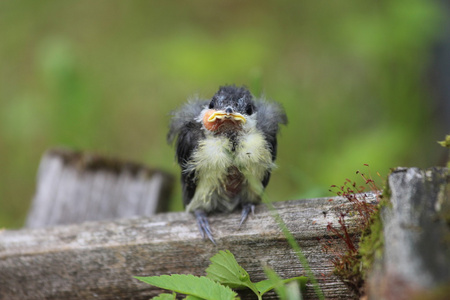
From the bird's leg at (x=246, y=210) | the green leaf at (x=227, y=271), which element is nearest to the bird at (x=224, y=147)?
the bird's leg at (x=246, y=210)

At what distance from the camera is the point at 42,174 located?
10.4ft

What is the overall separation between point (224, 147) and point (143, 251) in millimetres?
593

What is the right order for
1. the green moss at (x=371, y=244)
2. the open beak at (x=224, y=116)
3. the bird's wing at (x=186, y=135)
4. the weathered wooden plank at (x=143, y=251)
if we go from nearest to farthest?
the green moss at (x=371, y=244)
the weathered wooden plank at (x=143, y=251)
the open beak at (x=224, y=116)
the bird's wing at (x=186, y=135)

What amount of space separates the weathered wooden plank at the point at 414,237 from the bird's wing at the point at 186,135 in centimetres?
134

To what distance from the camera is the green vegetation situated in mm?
1501

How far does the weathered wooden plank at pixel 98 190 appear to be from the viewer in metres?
3.09

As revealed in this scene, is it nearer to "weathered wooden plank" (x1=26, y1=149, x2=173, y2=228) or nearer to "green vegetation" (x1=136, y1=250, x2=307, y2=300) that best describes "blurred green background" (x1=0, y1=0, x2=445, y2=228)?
"weathered wooden plank" (x1=26, y1=149, x2=173, y2=228)

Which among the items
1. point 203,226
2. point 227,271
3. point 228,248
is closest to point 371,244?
point 227,271

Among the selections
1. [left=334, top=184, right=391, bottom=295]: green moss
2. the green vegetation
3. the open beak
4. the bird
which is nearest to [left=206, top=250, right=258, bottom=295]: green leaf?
the green vegetation

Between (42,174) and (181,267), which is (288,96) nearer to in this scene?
(42,174)

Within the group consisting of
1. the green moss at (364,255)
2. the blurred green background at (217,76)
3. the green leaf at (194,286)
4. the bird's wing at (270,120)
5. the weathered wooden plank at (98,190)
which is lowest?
the green leaf at (194,286)

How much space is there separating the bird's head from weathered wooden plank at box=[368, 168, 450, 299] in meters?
1.11

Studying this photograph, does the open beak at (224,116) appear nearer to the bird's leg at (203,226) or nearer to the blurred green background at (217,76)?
the bird's leg at (203,226)

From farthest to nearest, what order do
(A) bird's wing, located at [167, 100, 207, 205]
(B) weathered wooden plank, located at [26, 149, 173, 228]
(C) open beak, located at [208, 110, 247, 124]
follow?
(B) weathered wooden plank, located at [26, 149, 173, 228]
(A) bird's wing, located at [167, 100, 207, 205]
(C) open beak, located at [208, 110, 247, 124]
